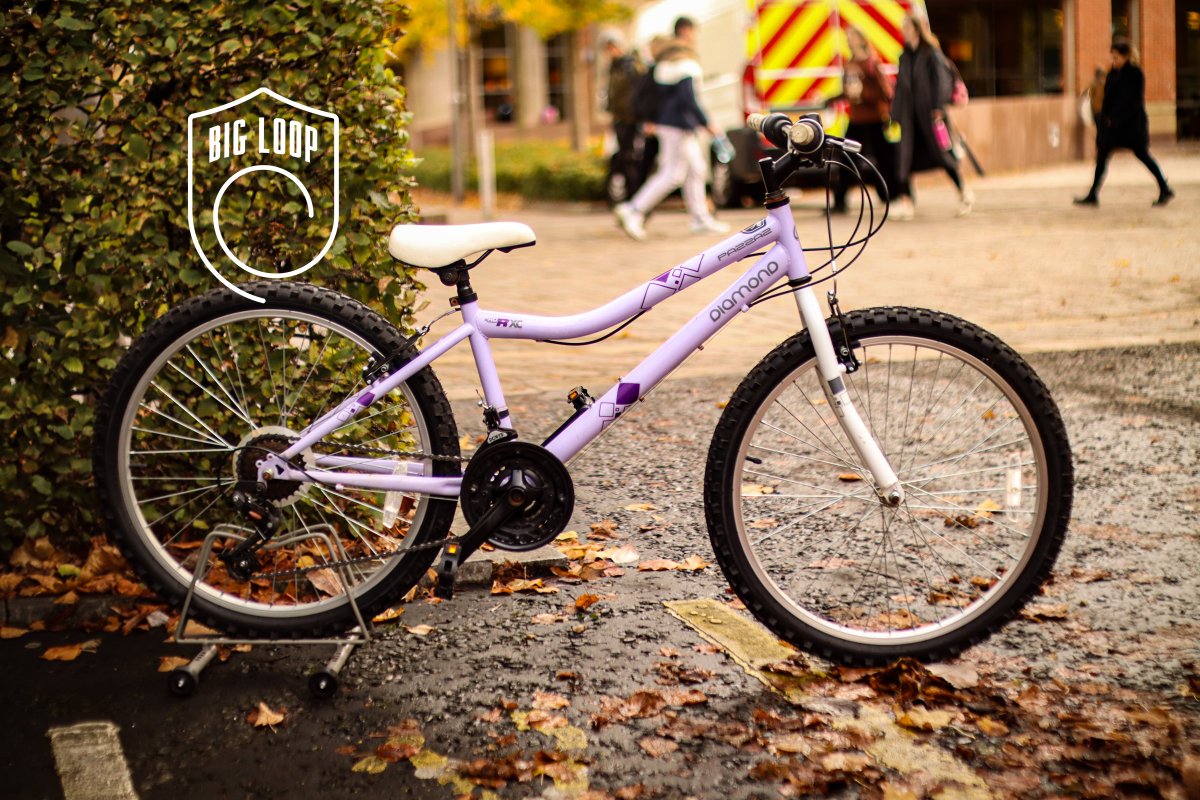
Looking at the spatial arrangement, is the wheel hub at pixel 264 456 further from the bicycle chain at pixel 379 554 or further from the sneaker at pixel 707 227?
the sneaker at pixel 707 227

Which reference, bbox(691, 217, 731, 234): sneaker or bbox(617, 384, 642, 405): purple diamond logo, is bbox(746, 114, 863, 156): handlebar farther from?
bbox(691, 217, 731, 234): sneaker

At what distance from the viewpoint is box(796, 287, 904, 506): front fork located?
11.7 ft

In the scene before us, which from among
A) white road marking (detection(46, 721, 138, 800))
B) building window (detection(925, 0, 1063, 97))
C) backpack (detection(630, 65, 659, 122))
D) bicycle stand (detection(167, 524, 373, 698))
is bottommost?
white road marking (detection(46, 721, 138, 800))

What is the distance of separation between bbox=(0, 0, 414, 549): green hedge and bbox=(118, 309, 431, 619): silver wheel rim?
27cm

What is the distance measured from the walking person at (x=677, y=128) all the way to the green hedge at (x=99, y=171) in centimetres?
1026

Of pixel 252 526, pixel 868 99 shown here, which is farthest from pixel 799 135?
pixel 868 99

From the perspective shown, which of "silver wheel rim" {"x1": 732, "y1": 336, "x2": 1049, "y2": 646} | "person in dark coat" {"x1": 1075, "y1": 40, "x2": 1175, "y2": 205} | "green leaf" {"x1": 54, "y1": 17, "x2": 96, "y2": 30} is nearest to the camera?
"silver wheel rim" {"x1": 732, "y1": 336, "x2": 1049, "y2": 646}

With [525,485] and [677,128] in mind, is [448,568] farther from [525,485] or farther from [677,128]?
[677,128]

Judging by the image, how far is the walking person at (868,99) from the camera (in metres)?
15.9

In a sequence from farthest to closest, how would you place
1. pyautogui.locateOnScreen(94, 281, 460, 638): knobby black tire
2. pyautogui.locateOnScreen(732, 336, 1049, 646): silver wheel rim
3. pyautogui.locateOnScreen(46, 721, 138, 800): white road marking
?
pyautogui.locateOnScreen(94, 281, 460, 638): knobby black tire, pyautogui.locateOnScreen(732, 336, 1049, 646): silver wheel rim, pyautogui.locateOnScreen(46, 721, 138, 800): white road marking

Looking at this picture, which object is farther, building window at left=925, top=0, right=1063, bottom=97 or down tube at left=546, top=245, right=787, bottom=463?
building window at left=925, top=0, right=1063, bottom=97

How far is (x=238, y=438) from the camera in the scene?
4488mm

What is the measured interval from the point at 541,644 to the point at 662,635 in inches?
12.6

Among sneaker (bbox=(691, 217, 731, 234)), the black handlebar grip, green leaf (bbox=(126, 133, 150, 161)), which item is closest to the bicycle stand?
green leaf (bbox=(126, 133, 150, 161))
